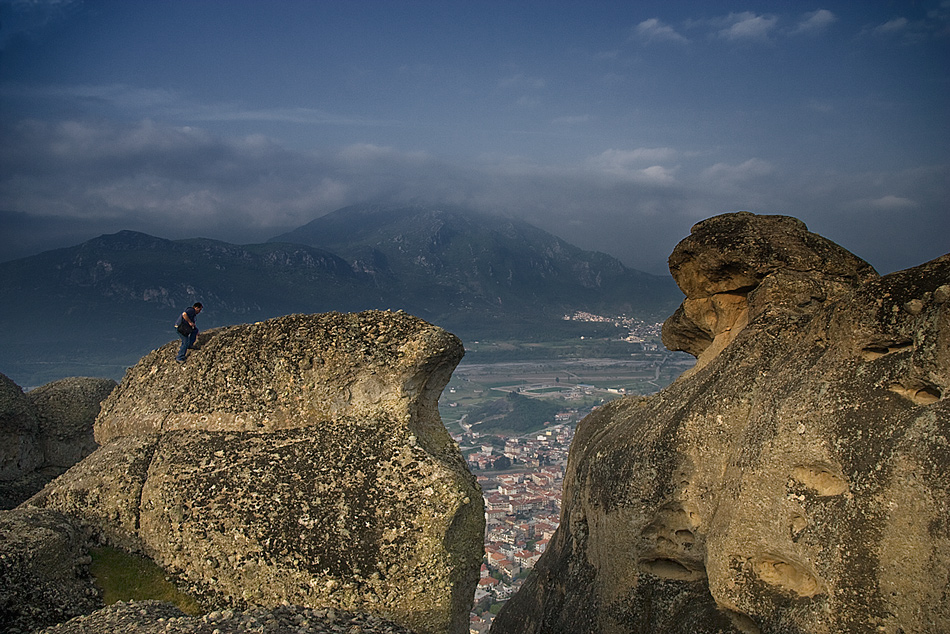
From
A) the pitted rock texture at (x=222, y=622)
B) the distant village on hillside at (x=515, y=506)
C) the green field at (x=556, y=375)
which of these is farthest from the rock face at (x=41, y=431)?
the green field at (x=556, y=375)

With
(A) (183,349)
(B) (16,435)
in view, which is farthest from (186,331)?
(B) (16,435)

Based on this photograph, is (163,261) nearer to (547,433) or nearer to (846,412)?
(547,433)

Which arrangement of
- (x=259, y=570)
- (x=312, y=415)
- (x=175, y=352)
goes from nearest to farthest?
1. (x=259, y=570)
2. (x=312, y=415)
3. (x=175, y=352)

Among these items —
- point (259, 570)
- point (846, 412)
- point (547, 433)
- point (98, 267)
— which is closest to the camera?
point (846, 412)

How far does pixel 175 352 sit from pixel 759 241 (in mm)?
14803

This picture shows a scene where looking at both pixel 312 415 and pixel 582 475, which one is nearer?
pixel 312 415

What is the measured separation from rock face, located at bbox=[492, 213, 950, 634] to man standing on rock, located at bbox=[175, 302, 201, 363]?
10188 mm

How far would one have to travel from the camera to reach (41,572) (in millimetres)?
13383

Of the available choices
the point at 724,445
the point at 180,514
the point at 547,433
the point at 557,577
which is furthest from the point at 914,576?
the point at 547,433

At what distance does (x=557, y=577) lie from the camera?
A: 18609 mm

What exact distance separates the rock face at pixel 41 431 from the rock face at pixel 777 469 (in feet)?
52.5

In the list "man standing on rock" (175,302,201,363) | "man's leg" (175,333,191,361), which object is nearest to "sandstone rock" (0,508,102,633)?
"man's leg" (175,333,191,361)

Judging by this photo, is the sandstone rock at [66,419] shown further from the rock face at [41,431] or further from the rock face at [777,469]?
the rock face at [777,469]

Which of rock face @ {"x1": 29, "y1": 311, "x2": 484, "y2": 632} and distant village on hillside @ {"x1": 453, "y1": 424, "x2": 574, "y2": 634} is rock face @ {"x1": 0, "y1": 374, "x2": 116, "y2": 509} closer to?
rock face @ {"x1": 29, "y1": 311, "x2": 484, "y2": 632}
